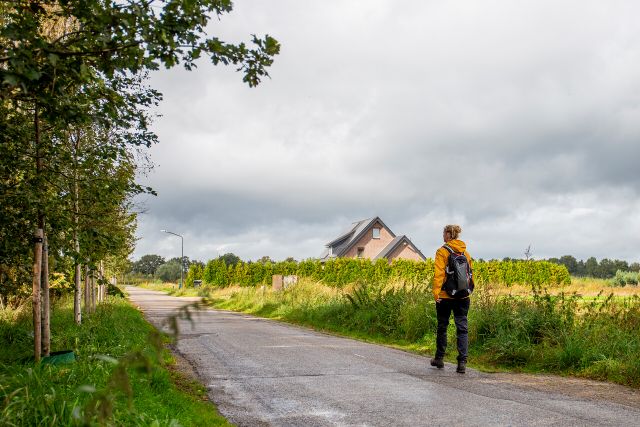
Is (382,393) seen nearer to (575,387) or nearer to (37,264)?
(575,387)

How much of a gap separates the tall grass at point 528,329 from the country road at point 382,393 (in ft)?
2.93

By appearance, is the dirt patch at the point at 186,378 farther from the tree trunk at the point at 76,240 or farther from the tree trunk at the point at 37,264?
the tree trunk at the point at 76,240

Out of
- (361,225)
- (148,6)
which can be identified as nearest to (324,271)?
(361,225)

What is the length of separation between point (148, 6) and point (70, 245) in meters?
4.56

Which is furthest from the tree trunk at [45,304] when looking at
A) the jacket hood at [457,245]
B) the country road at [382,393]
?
the jacket hood at [457,245]

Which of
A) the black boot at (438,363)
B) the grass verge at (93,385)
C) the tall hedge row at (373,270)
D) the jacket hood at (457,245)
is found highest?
the jacket hood at (457,245)

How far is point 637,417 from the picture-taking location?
6.12 meters

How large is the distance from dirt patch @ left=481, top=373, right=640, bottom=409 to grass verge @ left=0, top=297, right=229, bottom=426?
4339 mm

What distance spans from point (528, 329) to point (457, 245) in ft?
8.29

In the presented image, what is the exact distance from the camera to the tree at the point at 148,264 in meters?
168

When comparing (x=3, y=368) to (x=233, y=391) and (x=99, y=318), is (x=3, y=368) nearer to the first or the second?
(x=233, y=391)

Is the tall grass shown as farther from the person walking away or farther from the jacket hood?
the jacket hood

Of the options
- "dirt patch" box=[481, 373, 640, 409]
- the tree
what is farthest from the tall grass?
the tree

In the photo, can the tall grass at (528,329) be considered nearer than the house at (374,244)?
Yes
